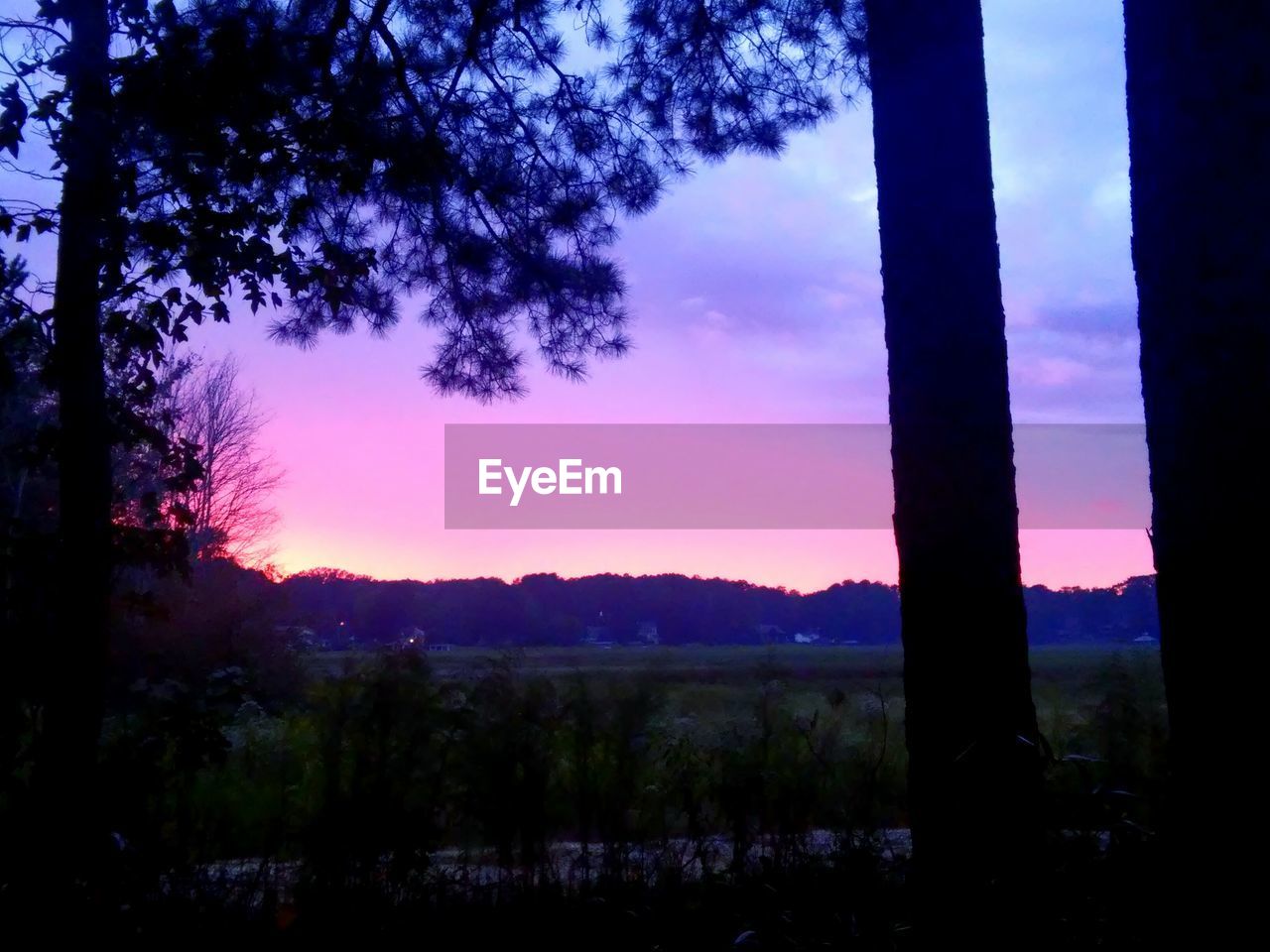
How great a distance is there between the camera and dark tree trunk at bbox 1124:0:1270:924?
79.0 inches

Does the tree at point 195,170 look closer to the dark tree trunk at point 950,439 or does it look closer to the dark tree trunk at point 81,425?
the dark tree trunk at point 81,425

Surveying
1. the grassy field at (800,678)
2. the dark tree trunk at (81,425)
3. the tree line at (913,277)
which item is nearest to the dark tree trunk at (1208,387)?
the tree line at (913,277)

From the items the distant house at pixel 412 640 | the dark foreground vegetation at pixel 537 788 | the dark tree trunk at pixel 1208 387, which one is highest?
the dark tree trunk at pixel 1208 387

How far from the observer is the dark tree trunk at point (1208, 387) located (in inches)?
79.0

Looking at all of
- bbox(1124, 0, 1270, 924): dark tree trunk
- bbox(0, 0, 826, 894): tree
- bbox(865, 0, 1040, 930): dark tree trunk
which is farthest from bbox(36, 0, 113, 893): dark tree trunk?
bbox(1124, 0, 1270, 924): dark tree trunk

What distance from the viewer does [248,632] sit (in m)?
7.26

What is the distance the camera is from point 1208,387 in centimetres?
206

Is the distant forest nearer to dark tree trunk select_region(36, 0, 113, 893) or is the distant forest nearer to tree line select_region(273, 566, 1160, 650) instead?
tree line select_region(273, 566, 1160, 650)

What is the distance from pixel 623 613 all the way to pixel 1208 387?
13.6 feet

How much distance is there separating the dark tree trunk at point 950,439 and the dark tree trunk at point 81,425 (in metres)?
2.62

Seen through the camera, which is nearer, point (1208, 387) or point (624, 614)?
point (1208, 387)

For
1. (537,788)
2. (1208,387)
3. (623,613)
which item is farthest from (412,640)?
(1208,387)

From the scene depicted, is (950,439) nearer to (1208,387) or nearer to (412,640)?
(1208,387)

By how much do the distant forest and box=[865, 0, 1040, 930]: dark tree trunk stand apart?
5.03ft
